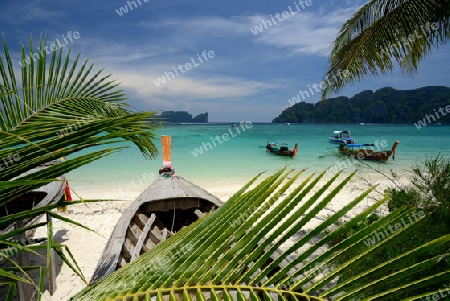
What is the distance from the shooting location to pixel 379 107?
306 feet

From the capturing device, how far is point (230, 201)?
0.79 metres

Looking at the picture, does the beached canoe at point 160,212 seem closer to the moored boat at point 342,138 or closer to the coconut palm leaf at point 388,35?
the coconut palm leaf at point 388,35

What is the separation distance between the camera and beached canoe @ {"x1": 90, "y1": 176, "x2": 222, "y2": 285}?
3564 millimetres

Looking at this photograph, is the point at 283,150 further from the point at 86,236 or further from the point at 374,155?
the point at 86,236

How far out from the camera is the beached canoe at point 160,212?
11.7 ft

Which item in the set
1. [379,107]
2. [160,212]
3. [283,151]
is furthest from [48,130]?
[379,107]

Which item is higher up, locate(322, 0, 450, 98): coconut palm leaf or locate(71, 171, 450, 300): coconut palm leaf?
locate(322, 0, 450, 98): coconut palm leaf

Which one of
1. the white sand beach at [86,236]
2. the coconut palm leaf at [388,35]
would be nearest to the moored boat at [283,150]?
the white sand beach at [86,236]

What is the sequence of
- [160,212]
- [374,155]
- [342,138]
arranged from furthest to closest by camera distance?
1. [342,138]
2. [374,155]
3. [160,212]

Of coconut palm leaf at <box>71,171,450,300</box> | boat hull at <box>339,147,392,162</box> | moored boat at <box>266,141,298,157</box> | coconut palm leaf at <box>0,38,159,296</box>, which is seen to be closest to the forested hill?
moored boat at <box>266,141,298,157</box>

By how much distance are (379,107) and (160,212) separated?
359 feet

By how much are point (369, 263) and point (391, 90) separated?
11370 cm

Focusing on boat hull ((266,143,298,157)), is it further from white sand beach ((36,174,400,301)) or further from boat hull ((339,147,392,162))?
white sand beach ((36,174,400,301))

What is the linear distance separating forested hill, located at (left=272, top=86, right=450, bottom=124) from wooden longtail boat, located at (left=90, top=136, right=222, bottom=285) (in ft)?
253
